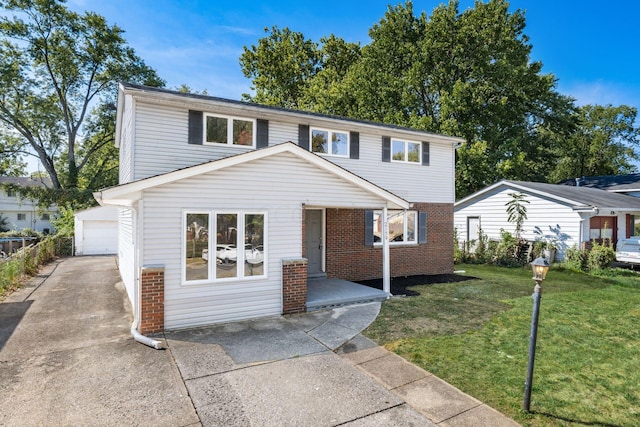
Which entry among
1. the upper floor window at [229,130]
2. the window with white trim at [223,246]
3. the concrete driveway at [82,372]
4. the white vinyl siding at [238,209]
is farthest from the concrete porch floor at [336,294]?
the upper floor window at [229,130]

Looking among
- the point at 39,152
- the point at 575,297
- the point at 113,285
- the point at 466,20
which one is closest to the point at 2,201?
the point at 39,152

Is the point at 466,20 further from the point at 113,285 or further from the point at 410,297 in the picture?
the point at 113,285

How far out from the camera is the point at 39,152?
93.2 ft

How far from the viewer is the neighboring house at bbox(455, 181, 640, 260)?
573 inches

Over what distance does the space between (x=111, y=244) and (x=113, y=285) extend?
11378 mm

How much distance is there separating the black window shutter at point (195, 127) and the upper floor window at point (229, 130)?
0.15m

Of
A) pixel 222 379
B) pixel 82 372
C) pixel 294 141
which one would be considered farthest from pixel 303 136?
pixel 82 372

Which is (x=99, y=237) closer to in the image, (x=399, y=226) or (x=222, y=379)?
(x=399, y=226)

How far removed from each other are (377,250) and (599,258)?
31.0ft

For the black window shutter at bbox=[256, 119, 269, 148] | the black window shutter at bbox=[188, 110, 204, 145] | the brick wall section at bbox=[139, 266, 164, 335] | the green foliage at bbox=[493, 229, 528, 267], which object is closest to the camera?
the brick wall section at bbox=[139, 266, 164, 335]

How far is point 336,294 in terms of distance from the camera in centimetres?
880

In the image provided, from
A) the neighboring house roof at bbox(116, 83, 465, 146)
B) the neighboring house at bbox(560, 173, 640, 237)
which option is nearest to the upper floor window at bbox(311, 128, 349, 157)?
the neighboring house roof at bbox(116, 83, 465, 146)

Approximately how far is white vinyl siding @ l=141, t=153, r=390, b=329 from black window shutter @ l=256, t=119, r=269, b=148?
2.44 m

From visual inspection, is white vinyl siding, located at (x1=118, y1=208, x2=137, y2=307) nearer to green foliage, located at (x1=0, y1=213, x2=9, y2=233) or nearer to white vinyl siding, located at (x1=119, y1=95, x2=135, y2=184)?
white vinyl siding, located at (x1=119, y1=95, x2=135, y2=184)
